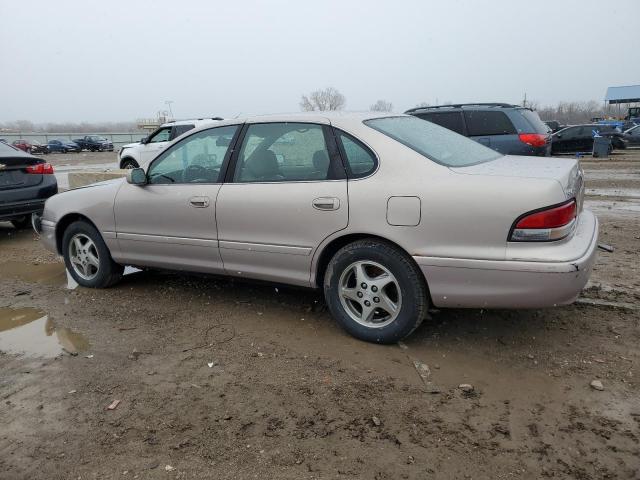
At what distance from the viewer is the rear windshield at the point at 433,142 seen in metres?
3.50

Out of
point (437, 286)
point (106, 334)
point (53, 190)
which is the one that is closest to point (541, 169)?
point (437, 286)

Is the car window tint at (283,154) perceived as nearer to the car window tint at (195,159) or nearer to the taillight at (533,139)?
the car window tint at (195,159)

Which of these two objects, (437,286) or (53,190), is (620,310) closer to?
(437,286)

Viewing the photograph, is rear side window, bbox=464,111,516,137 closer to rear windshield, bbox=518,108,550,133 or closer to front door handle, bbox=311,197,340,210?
rear windshield, bbox=518,108,550,133

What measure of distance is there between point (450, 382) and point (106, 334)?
2.62 meters

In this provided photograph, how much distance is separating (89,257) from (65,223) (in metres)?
0.46

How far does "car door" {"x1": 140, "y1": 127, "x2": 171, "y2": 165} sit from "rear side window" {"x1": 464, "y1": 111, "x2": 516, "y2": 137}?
27.3 ft

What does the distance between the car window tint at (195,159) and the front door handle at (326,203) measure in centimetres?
99

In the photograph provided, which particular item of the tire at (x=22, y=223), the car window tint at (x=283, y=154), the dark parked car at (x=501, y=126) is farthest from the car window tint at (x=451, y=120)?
the tire at (x=22, y=223)

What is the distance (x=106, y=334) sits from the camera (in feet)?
13.1

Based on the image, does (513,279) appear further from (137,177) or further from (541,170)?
(137,177)

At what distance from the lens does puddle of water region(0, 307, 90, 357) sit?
377cm

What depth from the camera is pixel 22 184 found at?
7.26 m

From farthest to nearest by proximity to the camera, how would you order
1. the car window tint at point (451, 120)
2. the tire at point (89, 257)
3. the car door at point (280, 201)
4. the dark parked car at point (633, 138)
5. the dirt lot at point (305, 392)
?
the dark parked car at point (633, 138), the car window tint at point (451, 120), the tire at point (89, 257), the car door at point (280, 201), the dirt lot at point (305, 392)
